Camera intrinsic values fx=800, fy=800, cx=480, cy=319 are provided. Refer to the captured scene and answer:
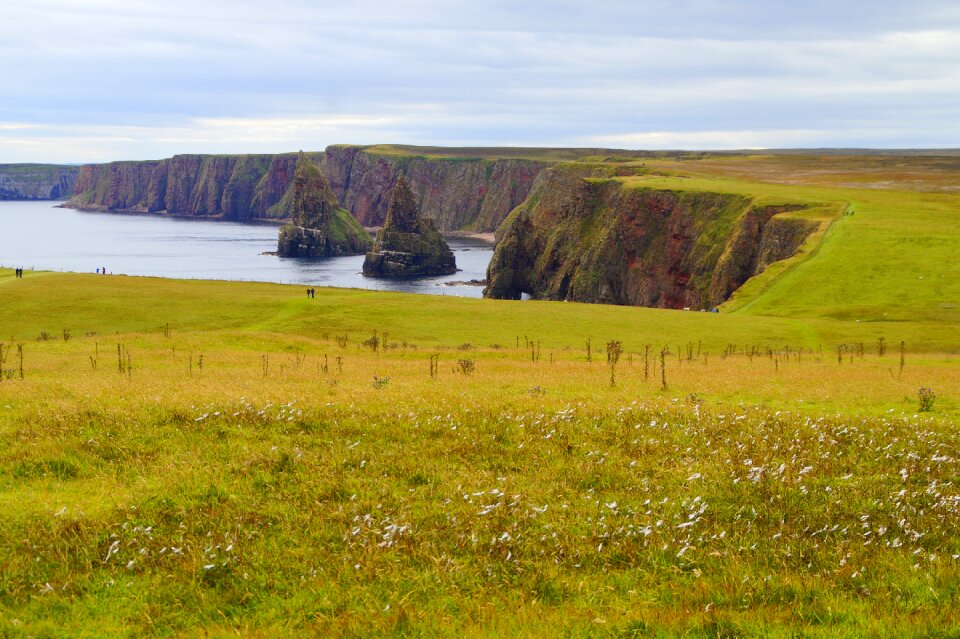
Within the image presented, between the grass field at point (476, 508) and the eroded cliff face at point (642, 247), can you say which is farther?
the eroded cliff face at point (642, 247)

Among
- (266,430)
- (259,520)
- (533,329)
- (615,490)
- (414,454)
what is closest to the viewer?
(259,520)

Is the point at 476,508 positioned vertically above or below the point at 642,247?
below

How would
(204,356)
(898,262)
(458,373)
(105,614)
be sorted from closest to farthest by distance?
(105,614), (458,373), (204,356), (898,262)

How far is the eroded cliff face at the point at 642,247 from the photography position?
421 feet

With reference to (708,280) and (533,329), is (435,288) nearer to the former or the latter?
(708,280)

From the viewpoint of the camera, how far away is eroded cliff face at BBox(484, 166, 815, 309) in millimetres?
128250

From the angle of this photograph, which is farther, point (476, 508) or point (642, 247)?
point (642, 247)

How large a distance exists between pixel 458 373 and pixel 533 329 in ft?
104

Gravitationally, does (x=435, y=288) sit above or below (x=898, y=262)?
below

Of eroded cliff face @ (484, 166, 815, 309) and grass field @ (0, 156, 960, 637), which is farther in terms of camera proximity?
eroded cliff face @ (484, 166, 815, 309)

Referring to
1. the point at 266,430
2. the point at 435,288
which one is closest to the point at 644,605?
the point at 266,430

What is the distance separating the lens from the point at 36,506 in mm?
13562

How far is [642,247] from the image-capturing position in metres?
161

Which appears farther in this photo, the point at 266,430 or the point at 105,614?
the point at 266,430
